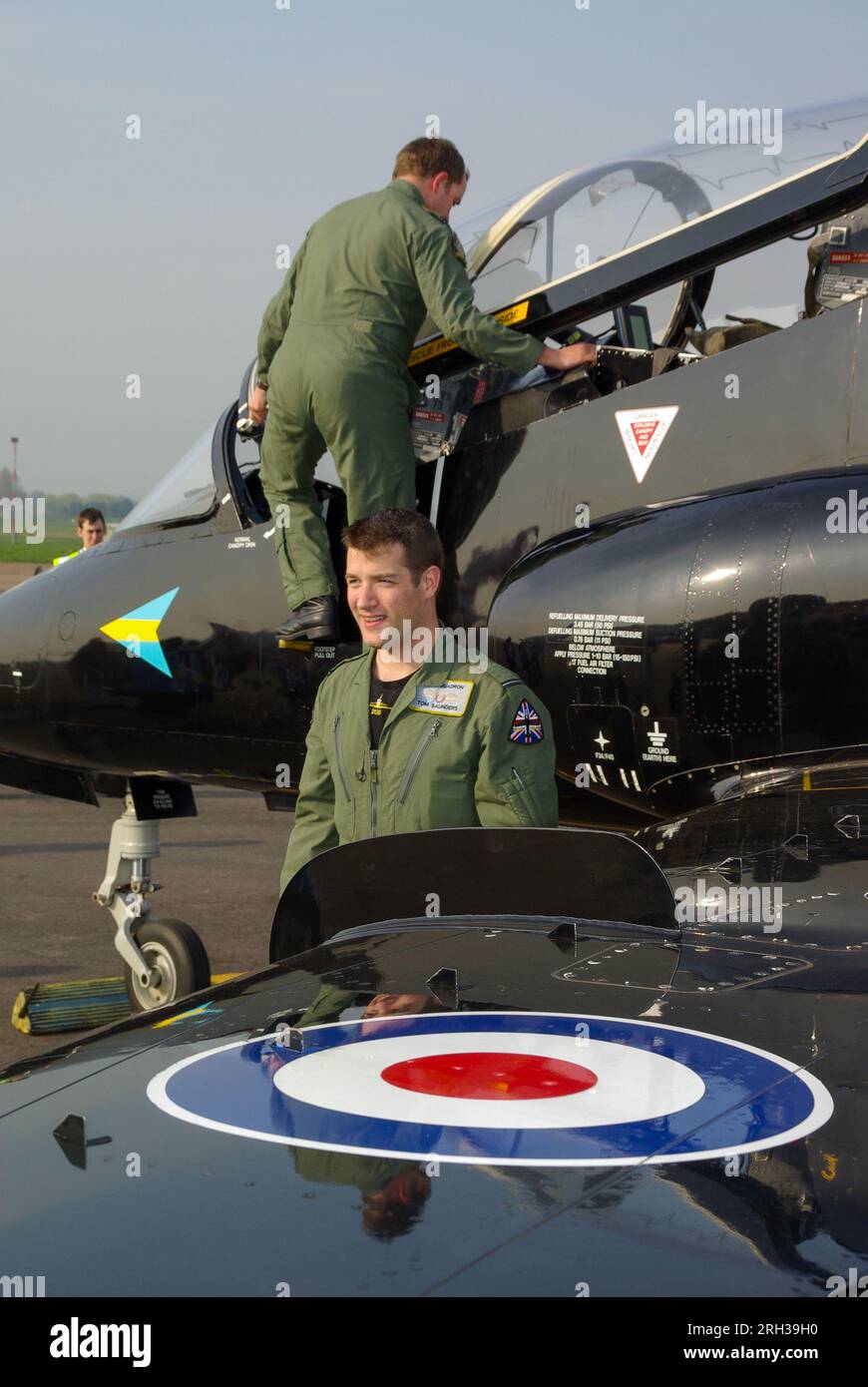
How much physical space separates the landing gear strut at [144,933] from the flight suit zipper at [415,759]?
3.44 meters

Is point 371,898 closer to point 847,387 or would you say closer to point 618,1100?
point 618,1100

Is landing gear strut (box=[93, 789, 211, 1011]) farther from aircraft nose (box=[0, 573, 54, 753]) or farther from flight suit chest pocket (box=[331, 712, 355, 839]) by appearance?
flight suit chest pocket (box=[331, 712, 355, 839])

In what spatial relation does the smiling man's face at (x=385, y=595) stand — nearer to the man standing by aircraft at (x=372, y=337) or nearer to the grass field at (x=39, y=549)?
the man standing by aircraft at (x=372, y=337)

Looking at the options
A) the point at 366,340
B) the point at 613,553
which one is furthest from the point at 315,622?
the point at 613,553

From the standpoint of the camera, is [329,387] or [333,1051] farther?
[329,387]

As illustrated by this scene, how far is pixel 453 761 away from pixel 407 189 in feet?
9.69

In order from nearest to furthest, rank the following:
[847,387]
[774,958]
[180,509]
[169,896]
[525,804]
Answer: [774,958], [525,804], [847,387], [180,509], [169,896]

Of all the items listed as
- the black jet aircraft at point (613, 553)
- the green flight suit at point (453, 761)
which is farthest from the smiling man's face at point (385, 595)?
the black jet aircraft at point (613, 553)

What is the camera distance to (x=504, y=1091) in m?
1.72

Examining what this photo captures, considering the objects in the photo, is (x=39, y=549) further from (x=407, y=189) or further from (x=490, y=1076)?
(x=490, y=1076)

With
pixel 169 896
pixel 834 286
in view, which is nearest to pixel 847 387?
pixel 834 286

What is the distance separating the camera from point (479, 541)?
18.4 feet

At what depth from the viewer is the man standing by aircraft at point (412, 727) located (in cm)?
348
